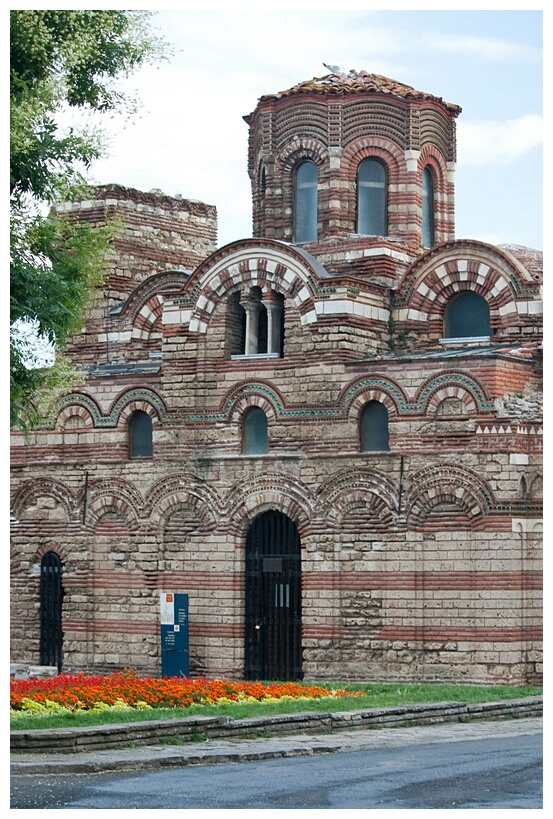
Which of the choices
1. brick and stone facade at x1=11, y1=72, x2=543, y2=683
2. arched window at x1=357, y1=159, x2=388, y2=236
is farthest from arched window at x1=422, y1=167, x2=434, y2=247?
arched window at x1=357, y1=159, x2=388, y2=236

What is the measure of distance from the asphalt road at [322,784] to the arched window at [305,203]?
14.8m

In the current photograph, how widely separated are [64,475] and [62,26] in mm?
12733

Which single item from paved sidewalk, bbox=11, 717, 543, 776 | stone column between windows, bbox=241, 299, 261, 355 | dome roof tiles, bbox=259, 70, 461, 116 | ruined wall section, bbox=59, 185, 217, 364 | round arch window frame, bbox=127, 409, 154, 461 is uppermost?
dome roof tiles, bbox=259, 70, 461, 116

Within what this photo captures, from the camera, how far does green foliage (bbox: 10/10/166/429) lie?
17.5 meters

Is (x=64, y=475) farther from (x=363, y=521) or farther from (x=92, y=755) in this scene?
(x=92, y=755)

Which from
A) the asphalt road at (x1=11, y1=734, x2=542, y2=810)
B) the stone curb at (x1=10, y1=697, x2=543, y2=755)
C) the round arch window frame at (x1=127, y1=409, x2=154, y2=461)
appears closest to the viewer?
the asphalt road at (x1=11, y1=734, x2=542, y2=810)

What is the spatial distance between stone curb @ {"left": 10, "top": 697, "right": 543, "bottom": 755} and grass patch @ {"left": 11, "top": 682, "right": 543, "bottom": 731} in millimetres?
397

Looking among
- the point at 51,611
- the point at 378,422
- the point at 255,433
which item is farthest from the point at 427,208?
the point at 51,611

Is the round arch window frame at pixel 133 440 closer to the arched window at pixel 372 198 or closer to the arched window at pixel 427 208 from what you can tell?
the arched window at pixel 372 198

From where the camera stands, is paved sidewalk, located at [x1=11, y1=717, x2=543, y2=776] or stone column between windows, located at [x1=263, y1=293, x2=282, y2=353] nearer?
paved sidewalk, located at [x1=11, y1=717, x2=543, y2=776]

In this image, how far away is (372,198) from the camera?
30328mm

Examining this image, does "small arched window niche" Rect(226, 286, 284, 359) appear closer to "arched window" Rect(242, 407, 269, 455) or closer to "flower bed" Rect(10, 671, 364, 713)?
"arched window" Rect(242, 407, 269, 455)

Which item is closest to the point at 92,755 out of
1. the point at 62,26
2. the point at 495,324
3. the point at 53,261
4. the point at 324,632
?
the point at 53,261

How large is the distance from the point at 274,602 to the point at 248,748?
31.7ft
